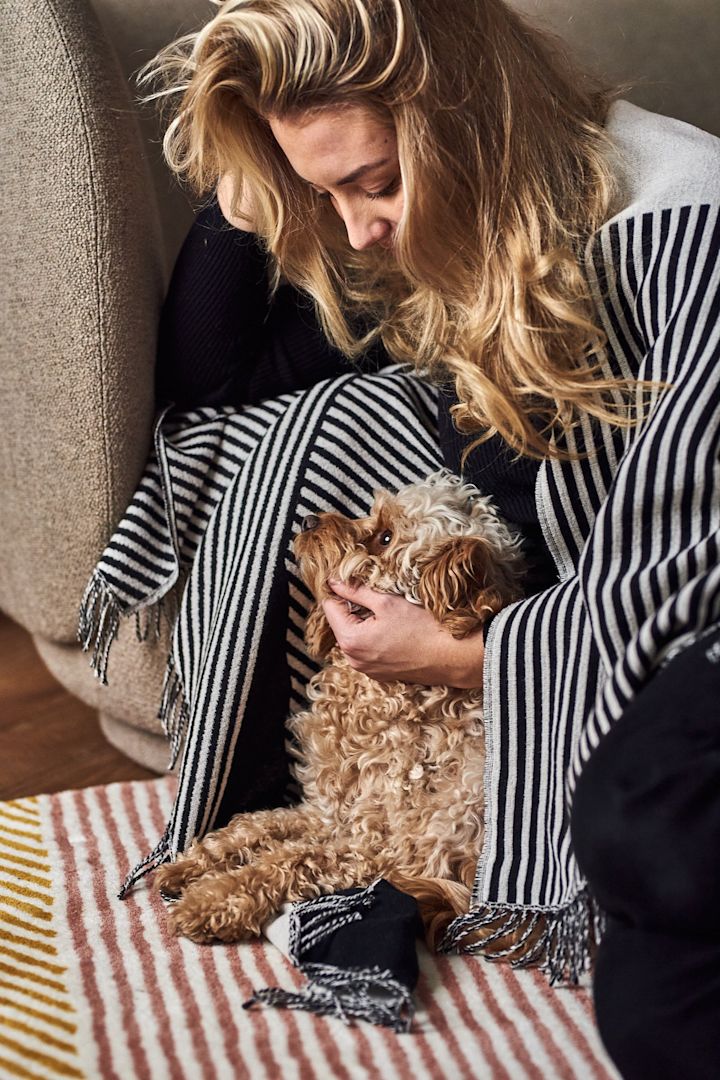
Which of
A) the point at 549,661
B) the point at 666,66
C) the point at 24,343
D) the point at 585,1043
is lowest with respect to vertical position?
the point at 585,1043

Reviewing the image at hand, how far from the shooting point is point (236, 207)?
1462 mm

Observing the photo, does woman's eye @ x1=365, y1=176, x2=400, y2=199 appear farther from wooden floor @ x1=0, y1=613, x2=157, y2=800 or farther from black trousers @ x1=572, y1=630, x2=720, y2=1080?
wooden floor @ x1=0, y1=613, x2=157, y2=800

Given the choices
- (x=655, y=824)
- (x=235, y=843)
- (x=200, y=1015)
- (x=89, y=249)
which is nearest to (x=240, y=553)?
(x=235, y=843)

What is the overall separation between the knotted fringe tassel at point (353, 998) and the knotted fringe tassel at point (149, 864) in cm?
32

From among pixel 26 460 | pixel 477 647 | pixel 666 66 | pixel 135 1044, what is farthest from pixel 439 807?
pixel 666 66

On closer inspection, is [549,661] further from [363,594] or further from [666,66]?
[666,66]

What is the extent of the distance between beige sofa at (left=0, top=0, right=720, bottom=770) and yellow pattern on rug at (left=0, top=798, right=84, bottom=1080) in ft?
1.09

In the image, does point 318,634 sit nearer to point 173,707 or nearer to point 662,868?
point 173,707

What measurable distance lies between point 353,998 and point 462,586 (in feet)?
1.55

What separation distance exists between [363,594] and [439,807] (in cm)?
28

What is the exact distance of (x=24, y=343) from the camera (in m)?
1.57

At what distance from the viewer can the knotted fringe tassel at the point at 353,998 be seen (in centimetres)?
104

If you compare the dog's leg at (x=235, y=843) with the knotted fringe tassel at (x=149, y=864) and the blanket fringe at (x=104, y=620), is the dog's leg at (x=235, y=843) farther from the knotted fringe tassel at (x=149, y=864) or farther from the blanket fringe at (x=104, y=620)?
the blanket fringe at (x=104, y=620)

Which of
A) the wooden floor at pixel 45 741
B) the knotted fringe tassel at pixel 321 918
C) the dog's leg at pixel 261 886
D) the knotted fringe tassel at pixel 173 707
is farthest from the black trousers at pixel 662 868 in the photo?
the wooden floor at pixel 45 741
